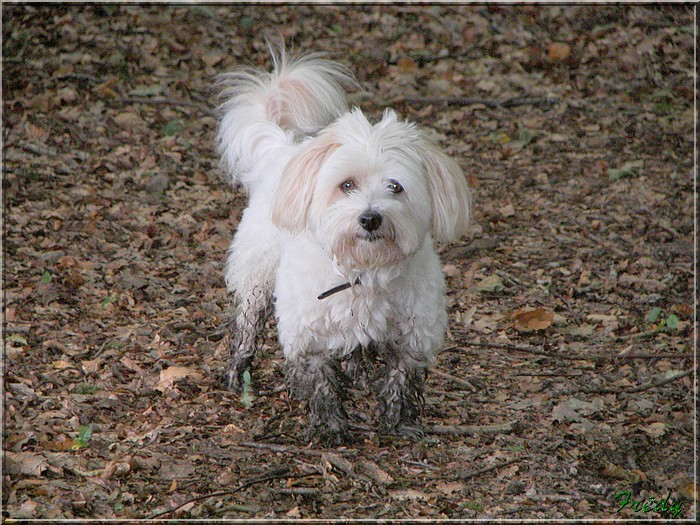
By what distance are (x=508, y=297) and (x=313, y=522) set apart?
3002 mm

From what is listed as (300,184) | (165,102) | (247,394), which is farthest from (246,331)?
(165,102)

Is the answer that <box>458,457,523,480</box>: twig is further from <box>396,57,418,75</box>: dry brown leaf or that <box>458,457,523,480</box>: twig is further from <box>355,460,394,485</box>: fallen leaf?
<box>396,57,418,75</box>: dry brown leaf

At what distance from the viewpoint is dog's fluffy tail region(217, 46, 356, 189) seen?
4.90 meters

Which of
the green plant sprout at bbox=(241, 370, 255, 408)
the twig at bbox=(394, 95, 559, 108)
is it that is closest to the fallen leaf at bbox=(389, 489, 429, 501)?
the green plant sprout at bbox=(241, 370, 255, 408)

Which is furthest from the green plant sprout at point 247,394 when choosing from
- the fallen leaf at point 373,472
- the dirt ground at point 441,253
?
the fallen leaf at point 373,472

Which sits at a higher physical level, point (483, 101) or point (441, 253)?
point (483, 101)

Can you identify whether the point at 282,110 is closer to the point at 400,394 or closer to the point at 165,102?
the point at 400,394

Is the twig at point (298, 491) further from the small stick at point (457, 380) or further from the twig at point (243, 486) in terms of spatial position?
the small stick at point (457, 380)

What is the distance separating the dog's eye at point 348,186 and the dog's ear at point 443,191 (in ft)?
1.21

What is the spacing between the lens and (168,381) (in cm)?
480

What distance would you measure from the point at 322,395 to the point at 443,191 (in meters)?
1.17

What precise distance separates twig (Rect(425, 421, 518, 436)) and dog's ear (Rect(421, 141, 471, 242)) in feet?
3.41

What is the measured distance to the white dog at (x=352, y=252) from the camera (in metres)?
3.80

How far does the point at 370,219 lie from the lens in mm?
3682
